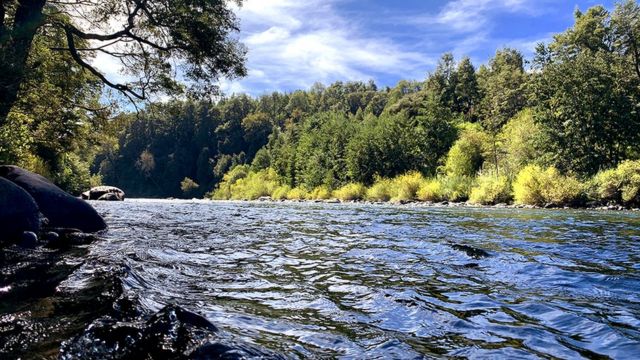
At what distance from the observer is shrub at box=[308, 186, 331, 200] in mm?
58950

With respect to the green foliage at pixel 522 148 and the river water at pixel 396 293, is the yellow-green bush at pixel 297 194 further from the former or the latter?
the river water at pixel 396 293

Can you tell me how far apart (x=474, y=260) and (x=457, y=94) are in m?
78.5

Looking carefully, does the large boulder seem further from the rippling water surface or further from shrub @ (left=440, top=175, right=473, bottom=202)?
shrub @ (left=440, top=175, right=473, bottom=202)

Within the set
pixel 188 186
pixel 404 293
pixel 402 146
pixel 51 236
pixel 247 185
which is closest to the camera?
pixel 404 293

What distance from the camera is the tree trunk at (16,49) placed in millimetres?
8500

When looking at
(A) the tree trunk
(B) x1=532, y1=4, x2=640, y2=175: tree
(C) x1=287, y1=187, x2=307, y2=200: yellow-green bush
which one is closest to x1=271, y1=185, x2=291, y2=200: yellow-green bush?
(C) x1=287, y1=187, x2=307, y2=200: yellow-green bush

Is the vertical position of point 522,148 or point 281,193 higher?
point 522,148

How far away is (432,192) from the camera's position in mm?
38656

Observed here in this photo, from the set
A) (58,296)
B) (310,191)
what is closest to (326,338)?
(58,296)

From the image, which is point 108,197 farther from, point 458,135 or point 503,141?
point 503,141

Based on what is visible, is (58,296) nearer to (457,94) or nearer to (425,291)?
(425,291)

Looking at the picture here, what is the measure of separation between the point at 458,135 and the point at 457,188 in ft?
76.1

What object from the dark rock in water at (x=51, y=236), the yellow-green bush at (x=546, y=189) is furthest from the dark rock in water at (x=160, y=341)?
the yellow-green bush at (x=546, y=189)

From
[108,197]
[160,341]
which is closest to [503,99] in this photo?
[108,197]
